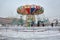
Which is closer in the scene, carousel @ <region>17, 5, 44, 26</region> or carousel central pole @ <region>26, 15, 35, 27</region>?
carousel @ <region>17, 5, 44, 26</region>

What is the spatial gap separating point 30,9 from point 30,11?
0.14m

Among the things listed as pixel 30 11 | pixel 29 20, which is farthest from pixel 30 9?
pixel 29 20

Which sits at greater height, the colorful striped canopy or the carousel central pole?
the colorful striped canopy

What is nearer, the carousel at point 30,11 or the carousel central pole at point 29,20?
the carousel at point 30,11

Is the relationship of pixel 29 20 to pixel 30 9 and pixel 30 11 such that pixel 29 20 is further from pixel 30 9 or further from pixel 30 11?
pixel 30 9

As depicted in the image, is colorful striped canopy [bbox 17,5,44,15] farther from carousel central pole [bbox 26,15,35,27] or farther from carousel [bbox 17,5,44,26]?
carousel central pole [bbox 26,15,35,27]

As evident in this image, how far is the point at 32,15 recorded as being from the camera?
207 inches

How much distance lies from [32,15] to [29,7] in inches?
20.9

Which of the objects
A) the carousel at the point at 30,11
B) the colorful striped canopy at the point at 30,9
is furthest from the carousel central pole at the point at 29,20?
the colorful striped canopy at the point at 30,9

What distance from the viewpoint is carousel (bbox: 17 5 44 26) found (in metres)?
4.70

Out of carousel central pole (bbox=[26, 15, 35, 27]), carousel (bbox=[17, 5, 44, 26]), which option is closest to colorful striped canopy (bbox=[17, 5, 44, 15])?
carousel (bbox=[17, 5, 44, 26])

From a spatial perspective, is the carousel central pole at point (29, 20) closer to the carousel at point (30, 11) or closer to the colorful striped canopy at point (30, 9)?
the carousel at point (30, 11)

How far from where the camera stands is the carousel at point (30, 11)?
4696 millimetres

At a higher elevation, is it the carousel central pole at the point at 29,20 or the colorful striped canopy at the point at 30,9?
the colorful striped canopy at the point at 30,9
